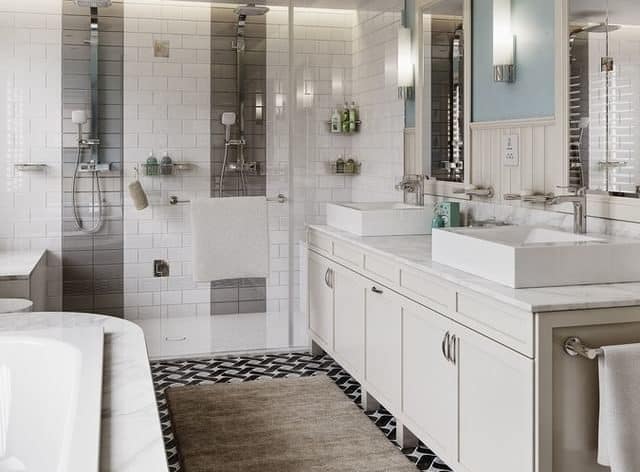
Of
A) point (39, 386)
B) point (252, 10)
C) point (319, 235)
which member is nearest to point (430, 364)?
point (39, 386)

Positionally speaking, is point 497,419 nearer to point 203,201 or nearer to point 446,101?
point 446,101

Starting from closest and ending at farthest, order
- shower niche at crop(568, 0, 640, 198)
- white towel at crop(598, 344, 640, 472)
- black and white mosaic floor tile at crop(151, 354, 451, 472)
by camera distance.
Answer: white towel at crop(598, 344, 640, 472), shower niche at crop(568, 0, 640, 198), black and white mosaic floor tile at crop(151, 354, 451, 472)

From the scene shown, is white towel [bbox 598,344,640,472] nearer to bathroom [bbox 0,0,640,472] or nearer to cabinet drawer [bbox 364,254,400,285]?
bathroom [bbox 0,0,640,472]

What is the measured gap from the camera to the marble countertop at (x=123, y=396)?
1853 millimetres

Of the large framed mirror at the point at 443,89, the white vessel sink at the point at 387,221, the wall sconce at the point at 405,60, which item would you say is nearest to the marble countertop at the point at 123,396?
the white vessel sink at the point at 387,221

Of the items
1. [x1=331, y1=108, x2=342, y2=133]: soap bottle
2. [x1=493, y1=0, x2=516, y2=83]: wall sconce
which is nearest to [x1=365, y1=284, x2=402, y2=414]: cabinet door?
[x1=493, y1=0, x2=516, y2=83]: wall sconce

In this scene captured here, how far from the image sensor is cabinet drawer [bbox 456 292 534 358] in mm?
2379

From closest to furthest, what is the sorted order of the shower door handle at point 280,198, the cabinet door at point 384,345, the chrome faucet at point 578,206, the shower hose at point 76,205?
the chrome faucet at point 578,206
the cabinet door at point 384,345
the shower hose at point 76,205
the shower door handle at point 280,198

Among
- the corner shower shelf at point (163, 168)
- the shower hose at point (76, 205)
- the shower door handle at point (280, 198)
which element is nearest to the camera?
the shower hose at point (76, 205)

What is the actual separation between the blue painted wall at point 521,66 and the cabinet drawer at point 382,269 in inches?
37.6

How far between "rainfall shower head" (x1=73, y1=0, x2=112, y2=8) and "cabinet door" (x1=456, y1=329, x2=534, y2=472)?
3330mm

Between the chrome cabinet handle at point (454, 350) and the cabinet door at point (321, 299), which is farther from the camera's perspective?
the cabinet door at point (321, 299)

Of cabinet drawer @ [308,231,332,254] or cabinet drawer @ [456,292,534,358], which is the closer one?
cabinet drawer @ [456,292,534,358]

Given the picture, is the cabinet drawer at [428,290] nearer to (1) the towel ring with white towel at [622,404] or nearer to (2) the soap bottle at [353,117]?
(1) the towel ring with white towel at [622,404]
